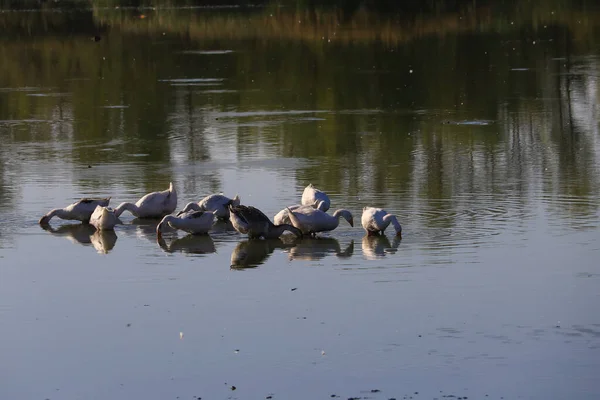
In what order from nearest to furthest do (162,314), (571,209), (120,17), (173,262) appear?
(162,314) → (173,262) → (571,209) → (120,17)

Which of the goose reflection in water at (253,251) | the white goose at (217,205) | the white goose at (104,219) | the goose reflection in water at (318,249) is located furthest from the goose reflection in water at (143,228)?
the goose reflection in water at (318,249)

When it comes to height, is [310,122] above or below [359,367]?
above

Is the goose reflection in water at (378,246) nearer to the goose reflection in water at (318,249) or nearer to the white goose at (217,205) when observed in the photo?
the goose reflection in water at (318,249)

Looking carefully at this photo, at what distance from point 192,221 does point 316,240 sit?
1.25 m

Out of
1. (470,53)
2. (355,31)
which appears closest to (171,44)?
(355,31)

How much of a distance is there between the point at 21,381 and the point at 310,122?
14281mm

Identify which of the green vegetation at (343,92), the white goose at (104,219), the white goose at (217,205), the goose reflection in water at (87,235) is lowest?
the goose reflection in water at (87,235)

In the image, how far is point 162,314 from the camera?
10297 millimetres

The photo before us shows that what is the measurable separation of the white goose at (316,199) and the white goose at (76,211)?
214 cm

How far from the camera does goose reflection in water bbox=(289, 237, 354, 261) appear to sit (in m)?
12.4

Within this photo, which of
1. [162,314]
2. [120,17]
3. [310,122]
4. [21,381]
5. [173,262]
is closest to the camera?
[21,381]

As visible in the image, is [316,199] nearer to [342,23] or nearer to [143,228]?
[143,228]

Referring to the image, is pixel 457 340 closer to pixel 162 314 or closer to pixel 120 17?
pixel 162 314

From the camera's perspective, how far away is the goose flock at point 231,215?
13.2 metres
